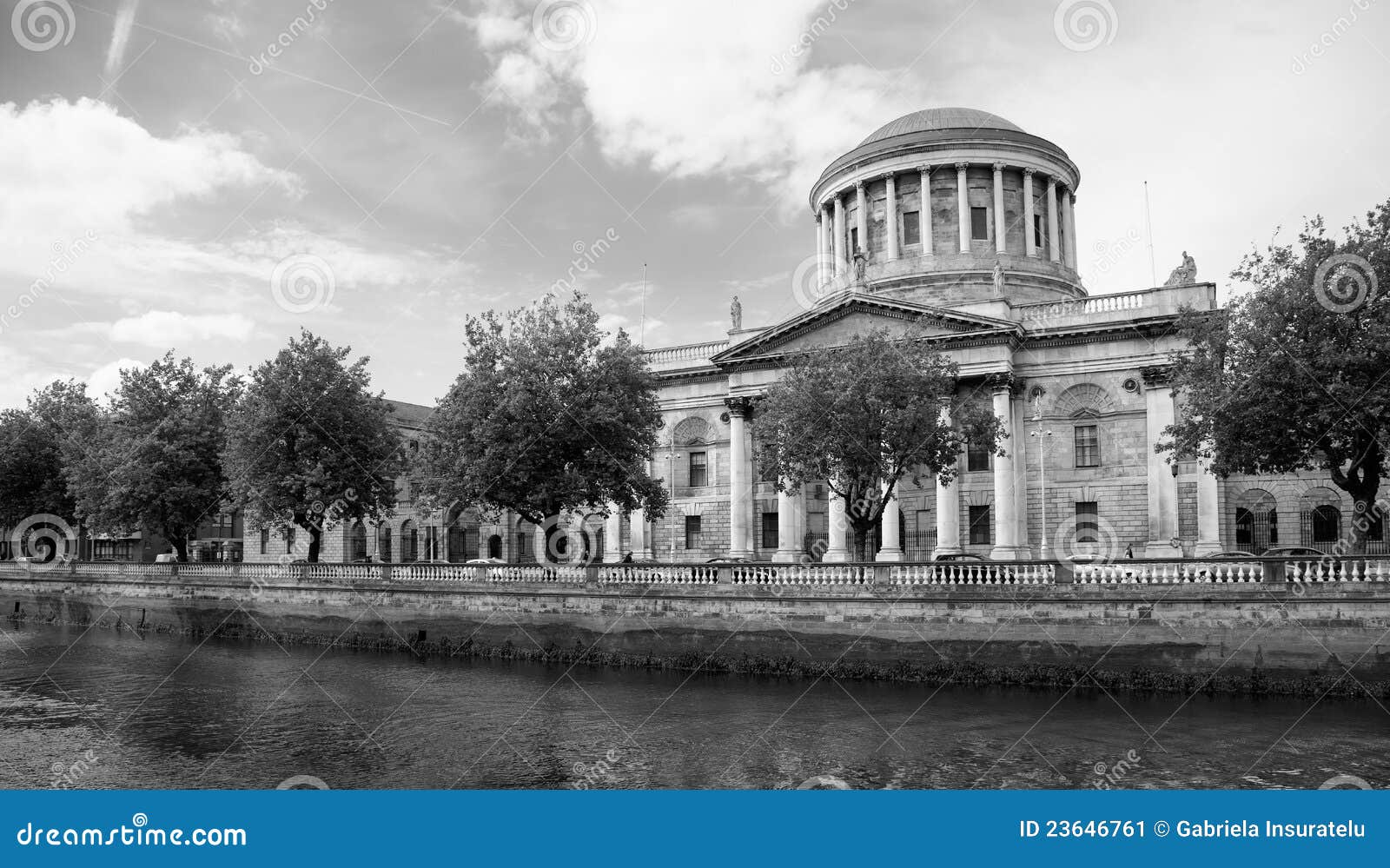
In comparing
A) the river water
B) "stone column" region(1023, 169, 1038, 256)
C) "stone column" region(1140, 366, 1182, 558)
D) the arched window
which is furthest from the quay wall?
"stone column" region(1023, 169, 1038, 256)

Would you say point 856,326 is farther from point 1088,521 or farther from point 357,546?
point 357,546

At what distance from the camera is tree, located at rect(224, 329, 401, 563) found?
4219 centimetres

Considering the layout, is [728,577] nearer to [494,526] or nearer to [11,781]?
[11,781]

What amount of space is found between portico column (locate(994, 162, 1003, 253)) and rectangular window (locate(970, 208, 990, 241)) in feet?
2.37

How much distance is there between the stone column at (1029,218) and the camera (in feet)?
184

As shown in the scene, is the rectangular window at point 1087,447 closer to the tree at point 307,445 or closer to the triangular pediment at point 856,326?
the triangular pediment at point 856,326

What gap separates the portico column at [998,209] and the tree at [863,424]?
22.3 metres

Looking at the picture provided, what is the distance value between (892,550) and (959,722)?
22.9 m

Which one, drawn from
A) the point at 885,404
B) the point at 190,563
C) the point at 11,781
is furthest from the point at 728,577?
the point at 190,563

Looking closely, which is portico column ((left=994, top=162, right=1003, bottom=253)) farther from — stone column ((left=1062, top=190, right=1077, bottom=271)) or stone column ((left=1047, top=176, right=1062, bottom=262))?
stone column ((left=1062, top=190, right=1077, bottom=271))

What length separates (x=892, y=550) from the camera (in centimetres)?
4484

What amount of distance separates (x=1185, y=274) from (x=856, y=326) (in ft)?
44.8

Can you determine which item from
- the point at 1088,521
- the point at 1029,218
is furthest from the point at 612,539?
the point at 1029,218

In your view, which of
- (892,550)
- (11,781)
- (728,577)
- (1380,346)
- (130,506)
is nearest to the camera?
(11,781)
